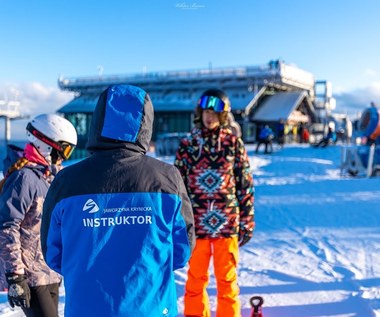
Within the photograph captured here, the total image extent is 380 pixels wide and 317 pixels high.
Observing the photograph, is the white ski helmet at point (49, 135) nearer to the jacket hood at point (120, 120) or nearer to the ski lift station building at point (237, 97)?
the jacket hood at point (120, 120)

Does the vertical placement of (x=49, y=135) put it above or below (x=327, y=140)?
below

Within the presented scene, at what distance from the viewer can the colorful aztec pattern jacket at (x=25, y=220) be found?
223 cm

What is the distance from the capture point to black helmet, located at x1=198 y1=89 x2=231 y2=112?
313 centimetres

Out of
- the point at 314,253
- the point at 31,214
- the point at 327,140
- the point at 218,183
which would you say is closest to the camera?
the point at 31,214

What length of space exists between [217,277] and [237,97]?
32736mm

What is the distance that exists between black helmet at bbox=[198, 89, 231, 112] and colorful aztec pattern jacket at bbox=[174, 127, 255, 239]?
16 cm

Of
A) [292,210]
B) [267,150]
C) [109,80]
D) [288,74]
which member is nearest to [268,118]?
[288,74]

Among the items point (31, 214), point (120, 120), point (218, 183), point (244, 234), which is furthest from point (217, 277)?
point (120, 120)

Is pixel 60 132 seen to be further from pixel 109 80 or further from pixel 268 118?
Result: pixel 109 80

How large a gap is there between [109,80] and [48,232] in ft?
143

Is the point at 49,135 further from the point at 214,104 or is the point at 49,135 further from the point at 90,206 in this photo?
the point at 214,104

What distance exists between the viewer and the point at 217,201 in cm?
312

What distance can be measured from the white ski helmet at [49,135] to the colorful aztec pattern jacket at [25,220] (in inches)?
2.2

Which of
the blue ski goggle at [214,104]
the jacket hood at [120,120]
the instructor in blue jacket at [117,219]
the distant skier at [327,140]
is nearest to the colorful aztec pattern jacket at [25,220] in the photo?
the instructor in blue jacket at [117,219]
